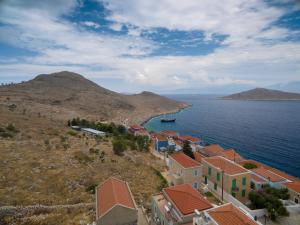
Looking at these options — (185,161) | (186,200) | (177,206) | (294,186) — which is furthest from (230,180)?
(177,206)

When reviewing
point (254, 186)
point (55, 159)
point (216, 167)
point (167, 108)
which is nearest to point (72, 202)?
point (55, 159)

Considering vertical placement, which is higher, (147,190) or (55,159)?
(55,159)

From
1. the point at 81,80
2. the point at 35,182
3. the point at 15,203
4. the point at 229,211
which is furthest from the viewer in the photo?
the point at 81,80

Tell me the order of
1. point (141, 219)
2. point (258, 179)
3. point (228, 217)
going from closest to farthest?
point (228, 217) < point (141, 219) < point (258, 179)

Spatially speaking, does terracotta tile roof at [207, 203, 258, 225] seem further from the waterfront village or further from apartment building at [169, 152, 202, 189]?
apartment building at [169, 152, 202, 189]

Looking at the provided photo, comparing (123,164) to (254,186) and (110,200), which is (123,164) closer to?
(110,200)

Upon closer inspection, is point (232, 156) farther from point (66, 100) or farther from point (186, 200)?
point (66, 100)
